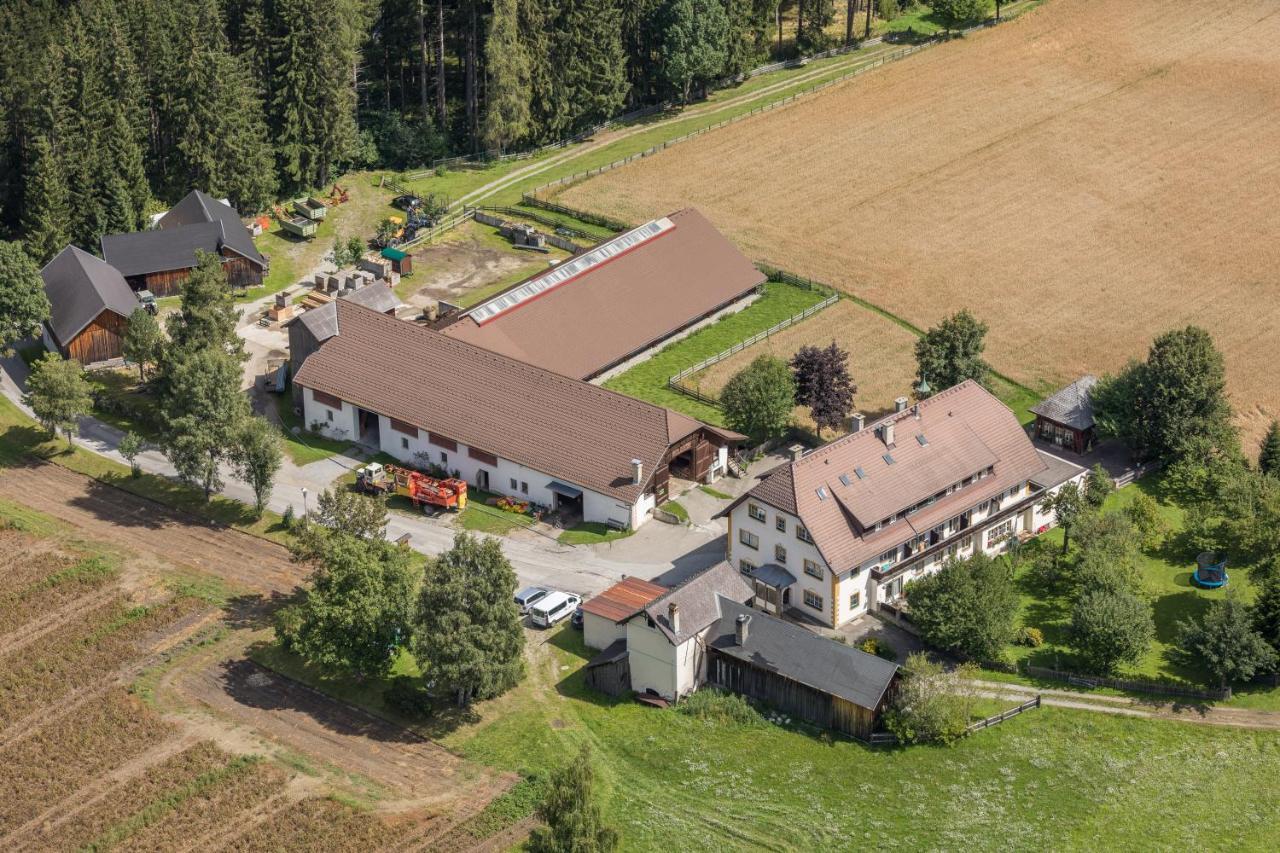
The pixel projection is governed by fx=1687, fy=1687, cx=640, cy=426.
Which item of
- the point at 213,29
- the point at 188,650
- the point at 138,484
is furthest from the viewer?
the point at 213,29

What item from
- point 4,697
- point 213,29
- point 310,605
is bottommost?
point 4,697

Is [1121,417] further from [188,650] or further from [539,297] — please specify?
[188,650]

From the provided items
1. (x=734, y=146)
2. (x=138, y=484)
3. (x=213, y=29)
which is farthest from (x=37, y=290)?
(x=734, y=146)

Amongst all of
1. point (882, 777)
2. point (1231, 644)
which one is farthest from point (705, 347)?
point (882, 777)

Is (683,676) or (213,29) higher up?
(213,29)

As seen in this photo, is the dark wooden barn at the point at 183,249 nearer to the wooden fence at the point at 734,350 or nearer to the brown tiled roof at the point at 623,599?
the wooden fence at the point at 734,350
